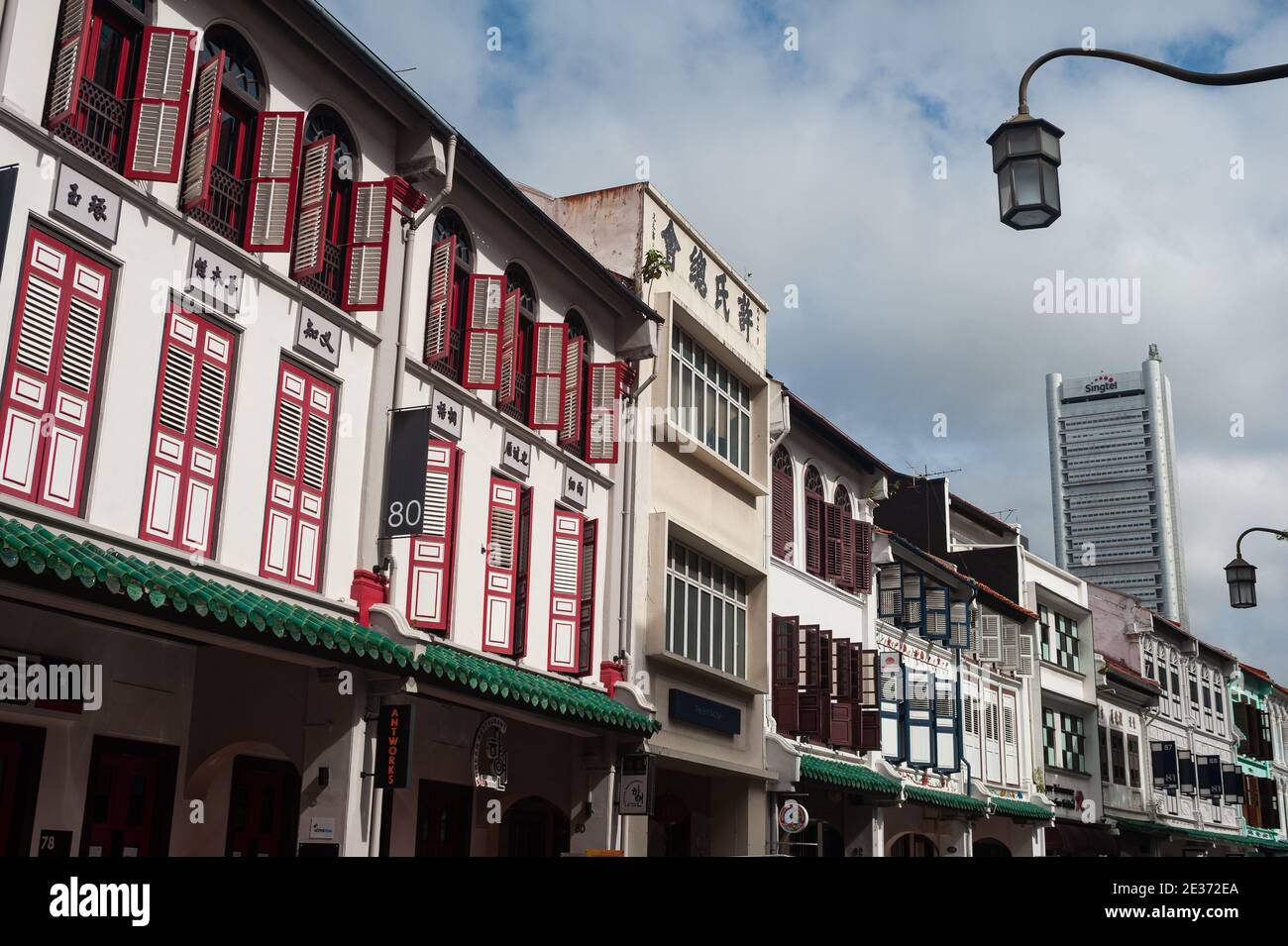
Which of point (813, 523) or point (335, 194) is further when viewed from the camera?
point (813, 523)

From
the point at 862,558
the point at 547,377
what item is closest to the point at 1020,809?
the point at 862,558

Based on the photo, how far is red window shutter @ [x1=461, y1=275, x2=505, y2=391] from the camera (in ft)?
55.2

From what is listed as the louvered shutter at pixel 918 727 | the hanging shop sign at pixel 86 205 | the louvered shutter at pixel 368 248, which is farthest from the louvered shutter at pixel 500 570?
the louvered shutter at pixel 918 727

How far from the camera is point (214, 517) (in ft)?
41.6

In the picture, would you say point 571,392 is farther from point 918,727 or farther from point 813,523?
point 918,727

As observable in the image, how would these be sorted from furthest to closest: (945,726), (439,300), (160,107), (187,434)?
(945,726) → (439,300) → (187,434) → (160,107)

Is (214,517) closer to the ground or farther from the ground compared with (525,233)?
closer to the ground

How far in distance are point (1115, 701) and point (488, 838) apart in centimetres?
3133

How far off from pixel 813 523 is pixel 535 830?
424 inches

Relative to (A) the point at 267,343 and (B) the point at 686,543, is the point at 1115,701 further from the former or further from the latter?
(A) the point at 267,343

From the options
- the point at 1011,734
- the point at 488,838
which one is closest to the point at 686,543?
the point at 488,838

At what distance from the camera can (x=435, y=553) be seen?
1577 cm

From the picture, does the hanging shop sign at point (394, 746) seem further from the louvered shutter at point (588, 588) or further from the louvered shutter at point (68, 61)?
the louvered shutter at point (68, 61)
